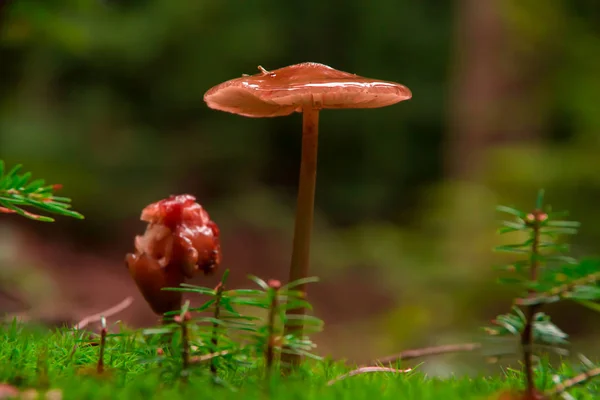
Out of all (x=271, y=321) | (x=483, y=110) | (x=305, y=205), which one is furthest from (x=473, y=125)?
(x=271, y=321)

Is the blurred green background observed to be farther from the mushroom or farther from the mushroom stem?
the mushroom stem

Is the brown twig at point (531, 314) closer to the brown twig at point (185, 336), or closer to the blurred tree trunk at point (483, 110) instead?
the brown twig at point (185, 336)

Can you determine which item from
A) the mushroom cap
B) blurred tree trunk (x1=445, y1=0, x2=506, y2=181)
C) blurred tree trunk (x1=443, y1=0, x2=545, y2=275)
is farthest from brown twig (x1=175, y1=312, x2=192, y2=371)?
blurred tree trunk (x1=445, y1=0, x2=506, y2=181)

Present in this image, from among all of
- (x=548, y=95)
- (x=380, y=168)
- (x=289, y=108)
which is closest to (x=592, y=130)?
(x=548, y=95)

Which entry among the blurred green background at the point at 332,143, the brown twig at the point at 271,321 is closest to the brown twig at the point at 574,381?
the brown twig at the point at 271,321

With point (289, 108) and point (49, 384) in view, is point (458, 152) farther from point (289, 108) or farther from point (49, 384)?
point (49, 384)

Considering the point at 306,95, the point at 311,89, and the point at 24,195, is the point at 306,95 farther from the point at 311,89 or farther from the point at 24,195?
the point at 24,195
